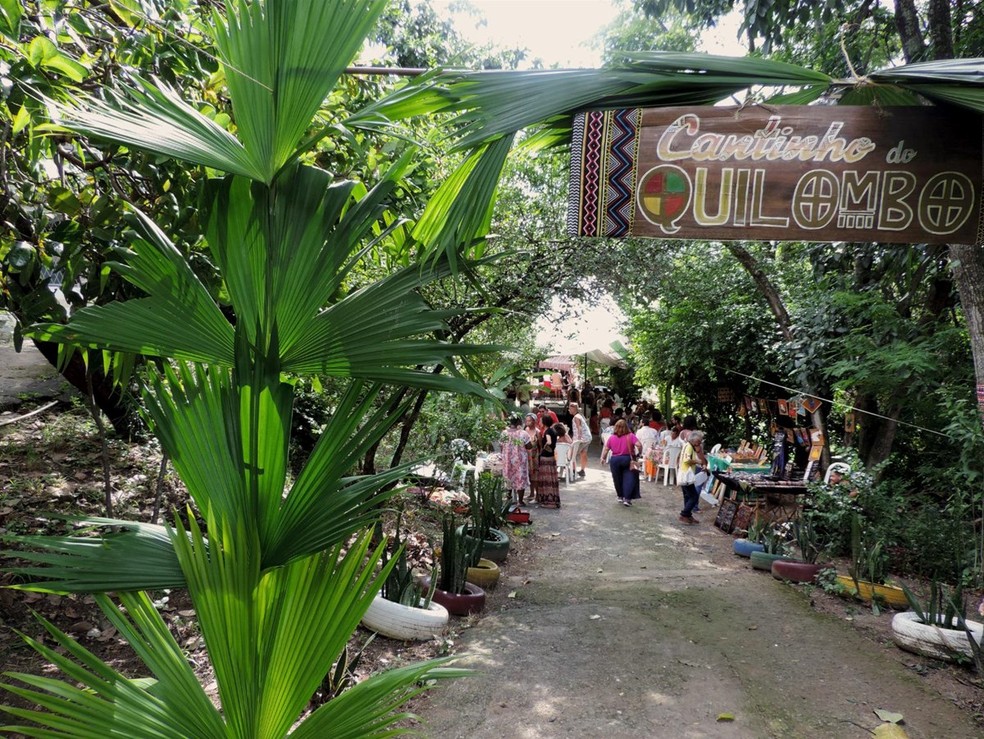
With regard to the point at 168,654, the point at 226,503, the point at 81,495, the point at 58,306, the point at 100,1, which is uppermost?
the point at 100,1

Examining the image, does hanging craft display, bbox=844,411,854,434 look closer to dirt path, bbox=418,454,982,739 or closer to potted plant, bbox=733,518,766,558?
potted plant, bbox=733,518,766,558

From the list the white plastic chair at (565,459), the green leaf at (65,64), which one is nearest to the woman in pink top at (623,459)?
the white plastic chair at (565,459)

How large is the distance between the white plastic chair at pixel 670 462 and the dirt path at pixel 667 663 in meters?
5.75

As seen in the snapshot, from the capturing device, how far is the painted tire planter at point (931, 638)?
5.41 meters

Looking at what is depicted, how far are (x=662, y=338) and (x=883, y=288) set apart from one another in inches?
217

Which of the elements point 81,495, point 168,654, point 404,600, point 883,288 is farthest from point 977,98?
point 883,288

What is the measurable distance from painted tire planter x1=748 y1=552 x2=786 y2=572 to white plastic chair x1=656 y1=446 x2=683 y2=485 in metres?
5.69

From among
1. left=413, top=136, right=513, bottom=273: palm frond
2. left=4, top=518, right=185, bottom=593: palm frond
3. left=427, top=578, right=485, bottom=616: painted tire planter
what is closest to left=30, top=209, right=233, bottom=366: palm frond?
left=4, top=518, right=185, bottom=593: palm frond

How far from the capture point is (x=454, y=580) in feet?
20.8

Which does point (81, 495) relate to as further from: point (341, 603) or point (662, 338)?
point (662, 338)

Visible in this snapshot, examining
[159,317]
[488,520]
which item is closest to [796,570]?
[488,520]

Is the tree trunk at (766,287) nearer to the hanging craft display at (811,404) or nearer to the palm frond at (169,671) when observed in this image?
the hanging craft display at (811,404)

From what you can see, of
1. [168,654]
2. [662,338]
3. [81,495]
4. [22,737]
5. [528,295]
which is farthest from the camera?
[662,338]

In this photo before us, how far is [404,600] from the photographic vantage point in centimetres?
557
